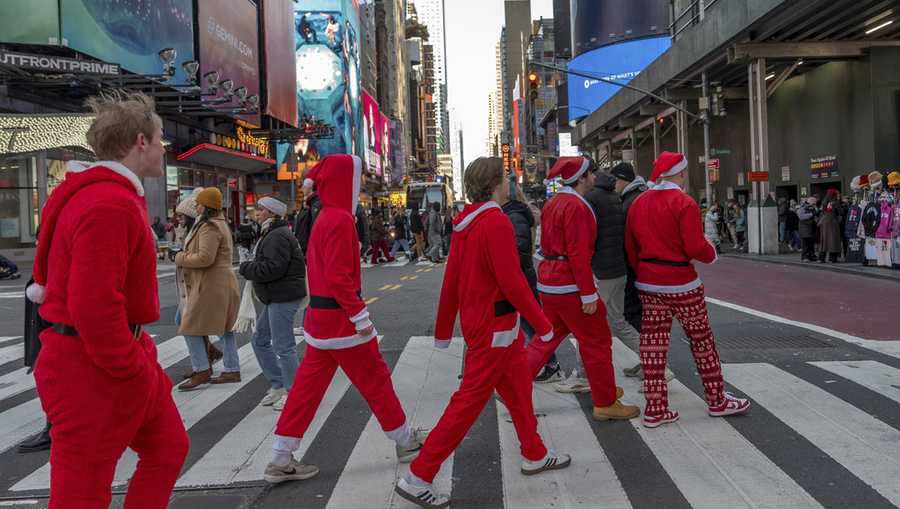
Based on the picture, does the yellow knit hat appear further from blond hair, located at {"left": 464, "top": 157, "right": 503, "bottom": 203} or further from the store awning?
the store awning

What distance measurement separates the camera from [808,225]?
20484 millimetres

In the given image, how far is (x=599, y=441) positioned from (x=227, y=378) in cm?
387

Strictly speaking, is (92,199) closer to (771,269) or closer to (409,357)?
(409,357)

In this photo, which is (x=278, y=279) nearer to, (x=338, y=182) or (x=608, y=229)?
(x=338, y=182)

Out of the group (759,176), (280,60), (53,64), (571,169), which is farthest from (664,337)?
(280,60)

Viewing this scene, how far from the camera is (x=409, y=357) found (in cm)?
857

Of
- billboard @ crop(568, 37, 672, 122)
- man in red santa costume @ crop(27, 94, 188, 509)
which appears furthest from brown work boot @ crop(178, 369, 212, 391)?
billboard @ crop(568, 37, 672, 122)

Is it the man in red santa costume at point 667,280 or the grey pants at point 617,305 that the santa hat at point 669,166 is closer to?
the man in red santa costume at point 667,280

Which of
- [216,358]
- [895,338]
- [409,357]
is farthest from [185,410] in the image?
[895,338]

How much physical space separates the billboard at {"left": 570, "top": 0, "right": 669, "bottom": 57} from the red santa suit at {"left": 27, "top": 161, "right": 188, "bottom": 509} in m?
65.6

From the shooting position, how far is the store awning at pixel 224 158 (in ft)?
133

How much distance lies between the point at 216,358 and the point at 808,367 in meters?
5.79

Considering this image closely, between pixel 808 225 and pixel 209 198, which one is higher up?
pixel 209 198

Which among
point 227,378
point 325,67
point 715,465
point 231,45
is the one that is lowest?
point 715,465
